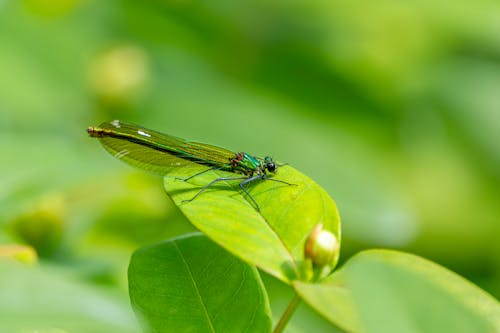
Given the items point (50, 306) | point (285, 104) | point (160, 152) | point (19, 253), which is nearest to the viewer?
point (50, 306)

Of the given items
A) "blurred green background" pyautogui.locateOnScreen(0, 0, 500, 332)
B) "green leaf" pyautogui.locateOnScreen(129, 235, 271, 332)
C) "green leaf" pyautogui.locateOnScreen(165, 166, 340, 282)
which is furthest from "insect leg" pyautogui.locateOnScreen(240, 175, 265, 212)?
"blurred green background" pyautogui.locateOnScreen(0, 0, 500, 332)

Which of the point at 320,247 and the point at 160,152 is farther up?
the point at 320,247

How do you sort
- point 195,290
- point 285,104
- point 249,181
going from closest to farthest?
point 195,290
point 249,181
point 285,104

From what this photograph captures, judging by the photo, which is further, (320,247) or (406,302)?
(320,247)

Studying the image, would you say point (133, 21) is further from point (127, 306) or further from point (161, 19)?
point (127, 306)

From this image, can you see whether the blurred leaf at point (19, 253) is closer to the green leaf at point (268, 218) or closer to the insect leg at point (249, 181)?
the green leaf at point (268, 218)

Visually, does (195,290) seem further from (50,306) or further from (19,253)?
(19,253)

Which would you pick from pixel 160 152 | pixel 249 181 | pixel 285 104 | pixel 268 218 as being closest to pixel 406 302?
pixel 268 218
